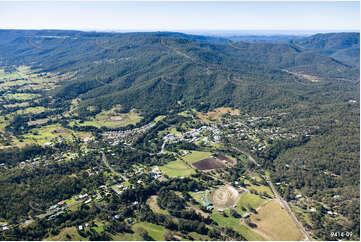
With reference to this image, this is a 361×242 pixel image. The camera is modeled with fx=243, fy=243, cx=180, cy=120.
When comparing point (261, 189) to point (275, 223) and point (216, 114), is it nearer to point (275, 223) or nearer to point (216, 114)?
point (275, 223)

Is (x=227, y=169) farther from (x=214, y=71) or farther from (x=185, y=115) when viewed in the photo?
(x=214, y=71)

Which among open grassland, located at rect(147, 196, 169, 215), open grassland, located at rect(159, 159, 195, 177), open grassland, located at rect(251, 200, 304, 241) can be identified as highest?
open grassland, located at rect(159, 159, 195, 177)

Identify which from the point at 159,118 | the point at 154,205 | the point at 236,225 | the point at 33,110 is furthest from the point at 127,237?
the point at 33,110

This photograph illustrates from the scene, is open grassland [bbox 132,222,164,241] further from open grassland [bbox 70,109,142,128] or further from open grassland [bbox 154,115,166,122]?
open grassland [bbox 154,115,166,122]

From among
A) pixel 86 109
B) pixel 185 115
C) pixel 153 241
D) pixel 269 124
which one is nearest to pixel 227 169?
pixel 153 241

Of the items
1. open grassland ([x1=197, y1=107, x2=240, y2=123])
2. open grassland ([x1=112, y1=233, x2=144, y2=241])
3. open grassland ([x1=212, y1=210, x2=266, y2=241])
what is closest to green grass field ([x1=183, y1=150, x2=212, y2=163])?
open grassland ([x1=212, y1=210, x2=266, y2=241])

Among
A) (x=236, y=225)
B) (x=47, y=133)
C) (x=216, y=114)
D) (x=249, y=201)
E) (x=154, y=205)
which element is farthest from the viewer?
(x=216, y=114)

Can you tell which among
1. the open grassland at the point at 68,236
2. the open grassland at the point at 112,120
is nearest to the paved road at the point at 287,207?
the open grassland at the point at 68,236
